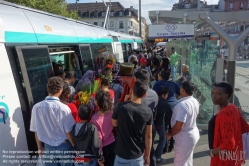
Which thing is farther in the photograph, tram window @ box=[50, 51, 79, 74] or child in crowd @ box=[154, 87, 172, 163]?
tram window @ box=[50, 51, 79, 74]

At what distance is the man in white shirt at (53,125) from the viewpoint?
2721 millimetres

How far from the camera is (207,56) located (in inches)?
227

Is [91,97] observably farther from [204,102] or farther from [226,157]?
[204,102]

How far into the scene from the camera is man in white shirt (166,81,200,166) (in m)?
3.17

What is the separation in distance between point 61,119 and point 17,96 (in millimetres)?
614

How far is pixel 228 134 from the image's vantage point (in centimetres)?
240

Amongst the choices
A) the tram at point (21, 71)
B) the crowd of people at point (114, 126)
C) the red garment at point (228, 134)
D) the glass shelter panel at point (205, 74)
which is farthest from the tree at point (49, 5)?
the red garment at point (228, 134)

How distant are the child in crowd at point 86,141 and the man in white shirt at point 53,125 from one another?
0.31ft

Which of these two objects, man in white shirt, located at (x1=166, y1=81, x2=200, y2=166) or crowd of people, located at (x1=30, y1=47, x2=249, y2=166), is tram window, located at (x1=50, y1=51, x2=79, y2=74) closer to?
crowd of people, located at (x1=30, y1=47, x2=249, y2=166)

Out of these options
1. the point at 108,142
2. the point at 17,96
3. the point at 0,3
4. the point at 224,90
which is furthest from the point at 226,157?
the point at 0,3

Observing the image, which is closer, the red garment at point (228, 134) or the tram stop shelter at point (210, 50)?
the red garment at point (228, 134)

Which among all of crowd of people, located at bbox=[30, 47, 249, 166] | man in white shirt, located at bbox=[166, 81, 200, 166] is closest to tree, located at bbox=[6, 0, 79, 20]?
crowd of people, located at bbox=[30, 47, 249, 166]

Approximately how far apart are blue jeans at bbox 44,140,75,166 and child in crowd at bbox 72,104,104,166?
11 cm

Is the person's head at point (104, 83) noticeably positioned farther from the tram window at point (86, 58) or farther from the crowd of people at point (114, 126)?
the tram window at point (86, 58)
